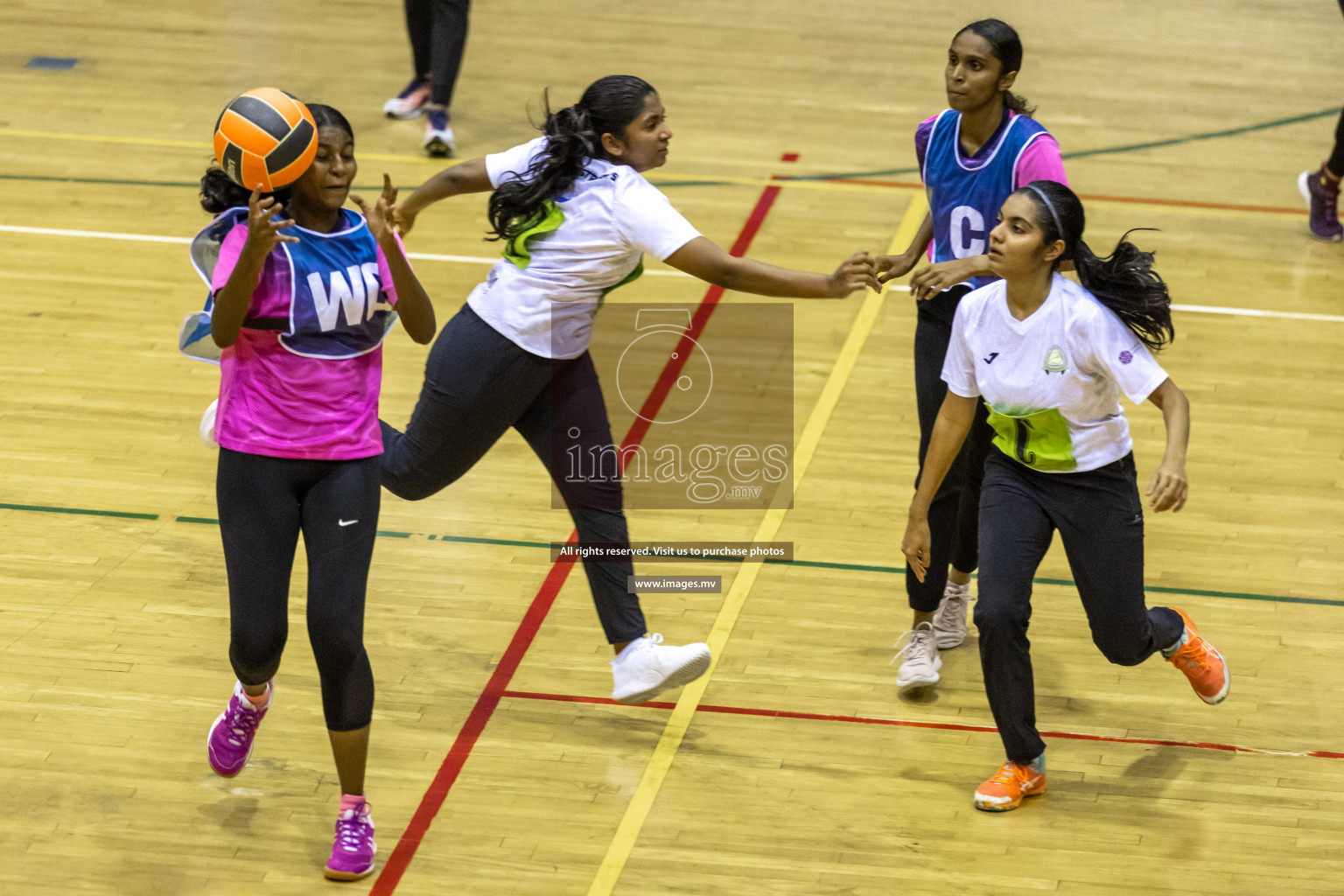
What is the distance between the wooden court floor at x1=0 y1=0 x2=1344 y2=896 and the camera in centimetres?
402

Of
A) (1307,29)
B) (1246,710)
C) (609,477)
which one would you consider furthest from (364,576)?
(1307,29)

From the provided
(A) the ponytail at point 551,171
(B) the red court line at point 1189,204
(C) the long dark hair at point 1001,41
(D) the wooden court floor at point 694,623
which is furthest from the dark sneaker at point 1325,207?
(A) the ponytail at point 551,171

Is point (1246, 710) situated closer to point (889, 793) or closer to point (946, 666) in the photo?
point (946, 666)

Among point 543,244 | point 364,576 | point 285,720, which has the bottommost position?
point 285,720

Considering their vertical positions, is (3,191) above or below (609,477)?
below

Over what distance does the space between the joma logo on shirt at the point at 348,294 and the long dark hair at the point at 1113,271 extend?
1.68 metres

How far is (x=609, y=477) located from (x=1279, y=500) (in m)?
2.93

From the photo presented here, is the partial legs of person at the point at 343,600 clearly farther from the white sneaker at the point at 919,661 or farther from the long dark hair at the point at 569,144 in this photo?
the white sneaker at the point at 919,661

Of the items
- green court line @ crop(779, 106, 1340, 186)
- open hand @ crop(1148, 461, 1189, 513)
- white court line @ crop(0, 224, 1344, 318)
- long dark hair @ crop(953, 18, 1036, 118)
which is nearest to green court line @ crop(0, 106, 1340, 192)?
green court line @ crop(779, 106, 1340, 186)

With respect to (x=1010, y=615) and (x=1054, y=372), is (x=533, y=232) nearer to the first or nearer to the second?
(x=1054, y=372)

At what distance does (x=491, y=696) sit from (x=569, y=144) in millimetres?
1687

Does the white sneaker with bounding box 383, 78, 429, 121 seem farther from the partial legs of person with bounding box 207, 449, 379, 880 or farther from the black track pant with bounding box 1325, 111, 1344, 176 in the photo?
the partial legs of person with bounding box 207, 449, 379, 880

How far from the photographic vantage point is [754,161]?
9.20 meters

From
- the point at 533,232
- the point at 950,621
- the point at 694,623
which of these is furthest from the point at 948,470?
the point at 533,232
